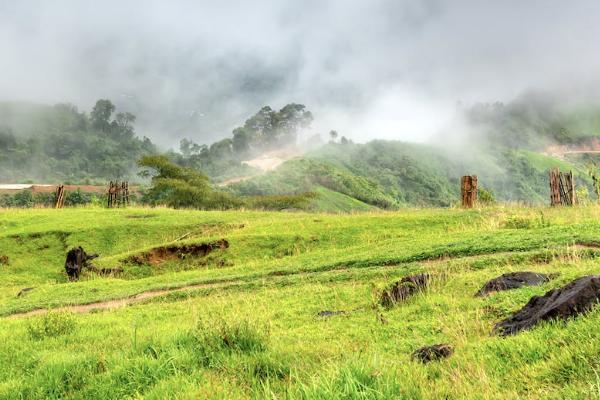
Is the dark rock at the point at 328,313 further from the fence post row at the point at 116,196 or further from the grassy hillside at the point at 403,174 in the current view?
the grassy hillside at the point at 403,174

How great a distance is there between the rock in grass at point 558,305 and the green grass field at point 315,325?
0.31 m

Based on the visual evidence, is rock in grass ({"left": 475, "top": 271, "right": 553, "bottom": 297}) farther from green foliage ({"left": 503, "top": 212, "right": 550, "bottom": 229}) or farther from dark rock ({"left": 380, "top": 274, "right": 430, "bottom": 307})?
green foliage ({"left": 503, "top": 212, "right": 550, "bottom": 229})

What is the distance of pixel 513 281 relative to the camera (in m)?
9.36

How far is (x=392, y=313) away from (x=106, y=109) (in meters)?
162

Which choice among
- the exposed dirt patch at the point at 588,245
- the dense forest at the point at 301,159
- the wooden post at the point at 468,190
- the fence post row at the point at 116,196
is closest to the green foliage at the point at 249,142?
the dense forest at the point at 301,159

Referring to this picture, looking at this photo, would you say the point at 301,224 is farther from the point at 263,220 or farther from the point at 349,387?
the point at 349,387

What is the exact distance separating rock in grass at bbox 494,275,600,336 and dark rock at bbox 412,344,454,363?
3.08ft

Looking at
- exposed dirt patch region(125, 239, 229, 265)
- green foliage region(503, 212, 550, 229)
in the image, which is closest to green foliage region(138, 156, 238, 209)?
exposed dirt patch region(125, 239, 229, 265)

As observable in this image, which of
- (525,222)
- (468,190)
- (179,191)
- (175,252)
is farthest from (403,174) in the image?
(525,222)

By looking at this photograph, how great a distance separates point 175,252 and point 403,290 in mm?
17413

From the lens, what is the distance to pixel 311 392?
4457 millimetres

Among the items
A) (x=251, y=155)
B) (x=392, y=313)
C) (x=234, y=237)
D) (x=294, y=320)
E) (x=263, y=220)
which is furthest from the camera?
(x=251, y=155)

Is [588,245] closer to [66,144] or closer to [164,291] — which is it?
[164,291]

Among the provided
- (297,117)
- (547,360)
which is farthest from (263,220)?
(297,117)
